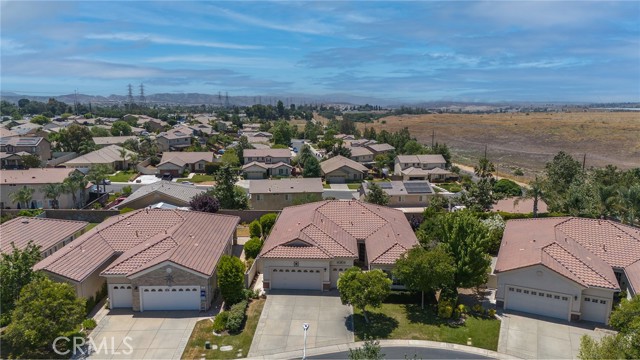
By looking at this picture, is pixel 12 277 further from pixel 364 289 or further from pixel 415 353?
pixel 415 353

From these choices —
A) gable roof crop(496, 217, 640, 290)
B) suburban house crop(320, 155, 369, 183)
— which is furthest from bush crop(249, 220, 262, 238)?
suburban house crop(320, 155, 369, 183)

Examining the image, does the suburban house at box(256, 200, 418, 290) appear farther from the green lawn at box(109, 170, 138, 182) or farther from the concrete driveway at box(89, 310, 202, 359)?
the green lawn at box(109, 170, 138, 182)

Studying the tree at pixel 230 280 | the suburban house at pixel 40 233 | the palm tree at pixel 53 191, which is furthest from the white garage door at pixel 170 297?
the palm tree at pixel 53 191

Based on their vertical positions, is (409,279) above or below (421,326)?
above

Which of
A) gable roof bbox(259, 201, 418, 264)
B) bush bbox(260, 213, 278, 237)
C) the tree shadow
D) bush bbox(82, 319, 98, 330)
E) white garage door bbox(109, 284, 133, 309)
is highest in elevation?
gable roof bbox(259, 201, 418, 264)

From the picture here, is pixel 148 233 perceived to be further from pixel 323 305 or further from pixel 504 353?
pixel 504 353

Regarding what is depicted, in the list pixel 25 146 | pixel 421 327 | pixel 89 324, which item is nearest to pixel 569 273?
pixel 421 327

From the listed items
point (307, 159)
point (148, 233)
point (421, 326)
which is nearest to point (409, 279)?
point (421, 326)
